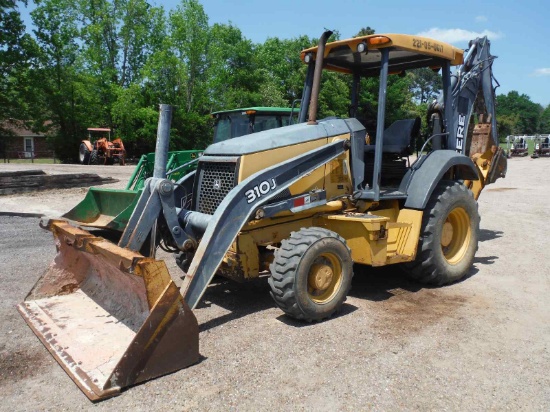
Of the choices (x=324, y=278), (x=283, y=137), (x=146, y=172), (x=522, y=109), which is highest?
(x=522, y=109)

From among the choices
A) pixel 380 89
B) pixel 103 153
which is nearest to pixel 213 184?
pixel 380 89

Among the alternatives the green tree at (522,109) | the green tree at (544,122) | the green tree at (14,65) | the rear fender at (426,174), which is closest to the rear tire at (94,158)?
the green tree at (14,65)

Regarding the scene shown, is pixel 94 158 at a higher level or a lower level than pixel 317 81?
lower

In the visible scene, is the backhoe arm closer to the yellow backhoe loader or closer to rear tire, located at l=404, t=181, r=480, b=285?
the yellow backhoe loader

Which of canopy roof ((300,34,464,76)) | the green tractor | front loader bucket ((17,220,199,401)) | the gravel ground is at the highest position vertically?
canopy roof ((300,34,464,76))

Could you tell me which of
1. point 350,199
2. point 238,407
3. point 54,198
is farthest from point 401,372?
point 54,198

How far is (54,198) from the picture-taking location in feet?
45.3

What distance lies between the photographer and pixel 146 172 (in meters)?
10.8

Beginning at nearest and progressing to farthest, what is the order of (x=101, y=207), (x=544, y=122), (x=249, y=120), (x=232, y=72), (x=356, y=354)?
(x=356, y=354) < (x=101, y=207) < (x=249, y=120) < (x=232, y=72) < (x=544, y=122)

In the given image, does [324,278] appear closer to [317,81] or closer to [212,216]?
[212,216]

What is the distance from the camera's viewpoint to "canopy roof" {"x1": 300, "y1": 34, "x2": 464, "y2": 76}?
530cm

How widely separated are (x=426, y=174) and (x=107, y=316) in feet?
12.2

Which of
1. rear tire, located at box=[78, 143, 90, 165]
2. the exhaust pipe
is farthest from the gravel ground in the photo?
rear tire, located at box=[78, 143, 90, 165]

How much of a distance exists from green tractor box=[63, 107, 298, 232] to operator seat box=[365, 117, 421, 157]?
1.30 meters
